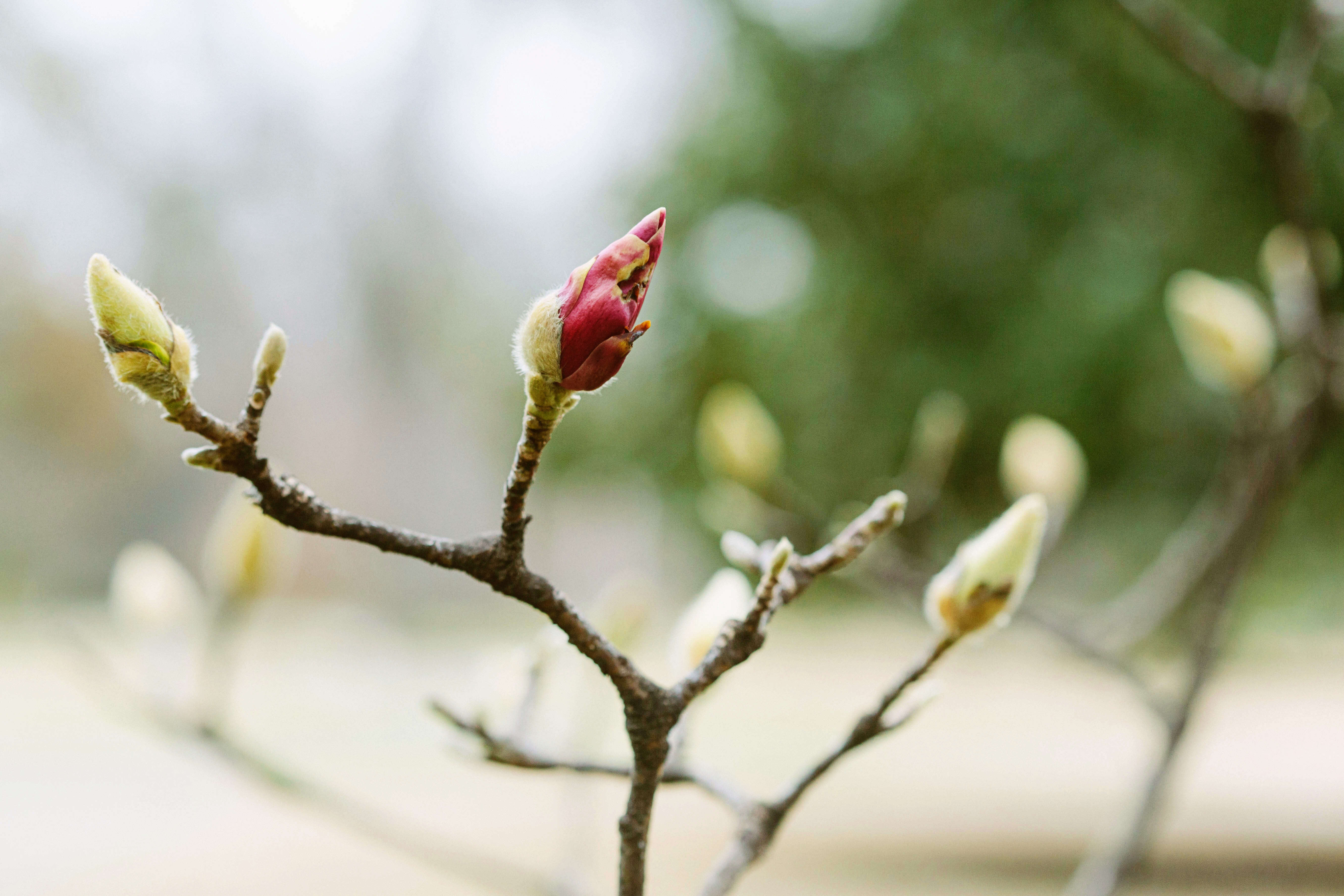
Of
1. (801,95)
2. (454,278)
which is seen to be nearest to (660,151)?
(801,95)

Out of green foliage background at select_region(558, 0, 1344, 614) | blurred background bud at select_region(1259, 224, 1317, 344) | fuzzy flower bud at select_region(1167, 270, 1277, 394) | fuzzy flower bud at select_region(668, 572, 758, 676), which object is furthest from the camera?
green foliage background at select_region(558, 0, 1344, 614)

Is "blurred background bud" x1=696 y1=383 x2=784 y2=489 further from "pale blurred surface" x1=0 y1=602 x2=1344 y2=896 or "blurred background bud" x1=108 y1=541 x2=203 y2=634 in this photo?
"blurred background bud" x1=108 y1=541 x2=203 y2=634

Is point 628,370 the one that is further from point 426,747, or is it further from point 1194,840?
point 426,747

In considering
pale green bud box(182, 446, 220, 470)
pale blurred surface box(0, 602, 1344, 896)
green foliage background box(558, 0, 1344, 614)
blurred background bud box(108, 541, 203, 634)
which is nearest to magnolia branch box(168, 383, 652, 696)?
pale green bud box(182, 446, 220, 470)

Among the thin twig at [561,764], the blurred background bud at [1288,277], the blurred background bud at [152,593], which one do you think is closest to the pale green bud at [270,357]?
the thin twig at [561,764]

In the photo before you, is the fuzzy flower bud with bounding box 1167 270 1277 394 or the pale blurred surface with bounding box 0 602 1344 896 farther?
the pale blurred surface with bounding box 0 602 1344 896

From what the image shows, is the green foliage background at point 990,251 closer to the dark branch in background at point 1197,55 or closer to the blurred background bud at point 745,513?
the blurred background bud at point 745,513
